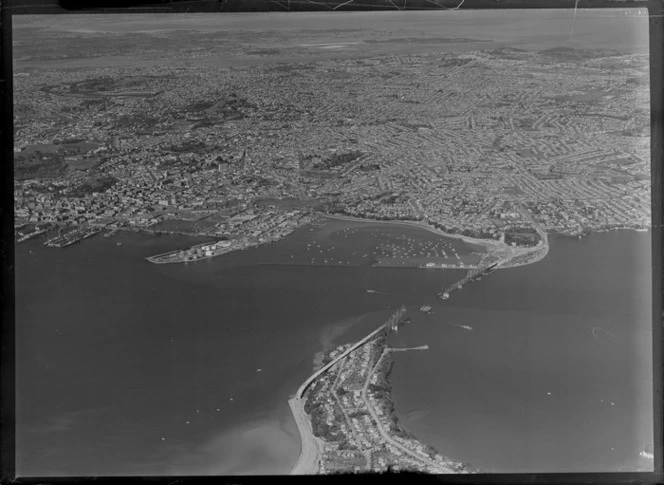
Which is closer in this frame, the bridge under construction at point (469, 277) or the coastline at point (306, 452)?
the coastline at point (306, 452)

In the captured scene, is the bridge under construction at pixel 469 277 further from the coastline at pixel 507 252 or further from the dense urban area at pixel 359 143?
the dense urban area at pixel 359 143

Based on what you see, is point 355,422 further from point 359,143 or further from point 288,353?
point 359,143

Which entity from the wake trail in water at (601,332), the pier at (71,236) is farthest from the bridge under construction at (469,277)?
the pier at (71,236)

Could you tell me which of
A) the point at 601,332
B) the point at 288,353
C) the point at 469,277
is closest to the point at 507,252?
the point at 469,277

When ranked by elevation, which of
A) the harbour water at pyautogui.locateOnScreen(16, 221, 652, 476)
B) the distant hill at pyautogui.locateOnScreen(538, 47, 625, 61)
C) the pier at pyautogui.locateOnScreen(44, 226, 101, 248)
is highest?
the distant hill at pyautogui.locateOnScreen(538, 47, 625, 61)

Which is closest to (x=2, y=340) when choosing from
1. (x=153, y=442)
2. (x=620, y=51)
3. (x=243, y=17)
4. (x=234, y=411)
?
(x=153, y=442)

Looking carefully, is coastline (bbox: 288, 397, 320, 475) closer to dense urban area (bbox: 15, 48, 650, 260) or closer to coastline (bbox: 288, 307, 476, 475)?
coastline (bbox: 288, 307, 476, 475)

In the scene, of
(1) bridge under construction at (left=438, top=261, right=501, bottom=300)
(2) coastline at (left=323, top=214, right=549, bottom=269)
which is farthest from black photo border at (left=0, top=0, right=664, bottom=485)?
(1) bridge under construction at (left=438, top=261, right=501, bottom=300)
